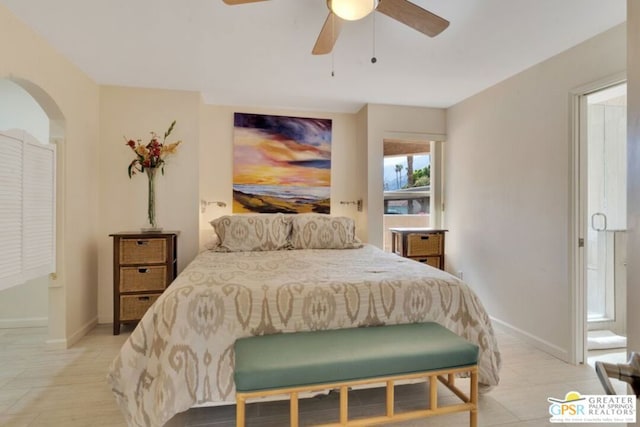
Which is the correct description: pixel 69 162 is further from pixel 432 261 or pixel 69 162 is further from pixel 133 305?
pixel 432 261

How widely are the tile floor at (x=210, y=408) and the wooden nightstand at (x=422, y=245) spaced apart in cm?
112

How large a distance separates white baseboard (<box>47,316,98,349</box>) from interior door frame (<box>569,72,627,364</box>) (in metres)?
3.87

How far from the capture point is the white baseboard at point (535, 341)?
93.2 inches

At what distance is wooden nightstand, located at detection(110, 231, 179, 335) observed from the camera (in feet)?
9.05

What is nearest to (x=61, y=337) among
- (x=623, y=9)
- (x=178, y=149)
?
(x=178, y=149)

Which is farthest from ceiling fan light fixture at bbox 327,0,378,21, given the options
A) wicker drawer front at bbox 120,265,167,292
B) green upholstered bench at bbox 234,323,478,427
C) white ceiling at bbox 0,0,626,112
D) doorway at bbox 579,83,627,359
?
doorway at bbox 579,83,627,359

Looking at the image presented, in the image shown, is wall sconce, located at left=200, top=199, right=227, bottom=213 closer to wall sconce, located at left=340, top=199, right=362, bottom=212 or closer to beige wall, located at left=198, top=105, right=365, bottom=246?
beige wall, located at left=198, top=105, right=365, bottom=246

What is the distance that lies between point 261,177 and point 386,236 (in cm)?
163

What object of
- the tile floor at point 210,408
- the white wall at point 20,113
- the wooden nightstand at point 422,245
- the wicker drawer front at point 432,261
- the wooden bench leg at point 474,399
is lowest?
the tile floor at point 210,408

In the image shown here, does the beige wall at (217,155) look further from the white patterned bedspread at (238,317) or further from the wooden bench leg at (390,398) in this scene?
the wooden bench leg at (390,398)

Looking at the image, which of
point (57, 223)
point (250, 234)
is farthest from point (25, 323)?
point (250, 234)

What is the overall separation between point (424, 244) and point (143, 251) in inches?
109

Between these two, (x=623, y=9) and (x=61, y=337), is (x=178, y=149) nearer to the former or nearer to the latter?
(x=61, y=337)

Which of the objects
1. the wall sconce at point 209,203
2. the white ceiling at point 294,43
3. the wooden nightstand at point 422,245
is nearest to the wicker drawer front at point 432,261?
the wooden nightstand at point 422,245
